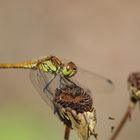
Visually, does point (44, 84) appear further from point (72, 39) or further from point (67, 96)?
point (72, 39)

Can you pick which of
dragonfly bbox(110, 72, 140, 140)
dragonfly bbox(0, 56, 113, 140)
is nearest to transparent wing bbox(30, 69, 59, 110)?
dragonfly bbox(0, 56, 113, 140)

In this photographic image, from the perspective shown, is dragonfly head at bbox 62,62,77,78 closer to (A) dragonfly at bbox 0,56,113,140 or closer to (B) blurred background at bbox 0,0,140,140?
(A) dragonfly at bbox 0,56,113,140

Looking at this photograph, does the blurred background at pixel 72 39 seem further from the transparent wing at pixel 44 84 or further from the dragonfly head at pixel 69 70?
Result: the dragonfly head at pixel 69 70

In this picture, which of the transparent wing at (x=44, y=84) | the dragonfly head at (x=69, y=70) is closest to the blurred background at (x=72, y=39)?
the transparent wing at (x=44, y=84)

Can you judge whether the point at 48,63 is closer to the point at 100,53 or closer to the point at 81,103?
the point at 81,103

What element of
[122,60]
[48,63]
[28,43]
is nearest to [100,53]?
[122,60]
